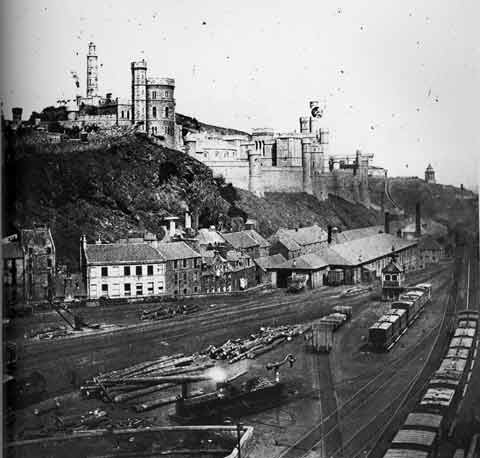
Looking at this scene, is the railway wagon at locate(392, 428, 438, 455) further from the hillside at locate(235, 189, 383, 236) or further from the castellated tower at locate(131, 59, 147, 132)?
the castellated tower at locate(131, 59, 147, 132)

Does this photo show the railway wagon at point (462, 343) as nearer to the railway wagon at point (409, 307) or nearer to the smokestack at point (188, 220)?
the railway wagon at point (409, 307)

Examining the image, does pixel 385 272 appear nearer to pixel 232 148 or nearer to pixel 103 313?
pixel 232 148

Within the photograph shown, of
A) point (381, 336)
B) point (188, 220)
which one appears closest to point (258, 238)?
point (188, 220)

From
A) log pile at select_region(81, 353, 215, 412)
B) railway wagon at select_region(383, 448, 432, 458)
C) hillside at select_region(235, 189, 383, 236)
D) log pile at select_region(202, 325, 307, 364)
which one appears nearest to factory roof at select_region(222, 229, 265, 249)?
hillside at select_region(235, 189, 383, 236)

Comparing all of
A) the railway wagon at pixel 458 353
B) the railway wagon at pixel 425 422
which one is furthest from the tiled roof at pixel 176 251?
Answer: the railway wagon at pixel 458 353

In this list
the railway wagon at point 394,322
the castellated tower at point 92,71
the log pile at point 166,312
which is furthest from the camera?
the railway wagon at point 394,322

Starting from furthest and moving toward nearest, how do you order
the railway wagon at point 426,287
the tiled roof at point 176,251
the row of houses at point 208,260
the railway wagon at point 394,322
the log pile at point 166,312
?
the railway wagon at point 426,287 → the railway wagon at point 394,322 → the tiled roof at point 176,251 → the log pile at point 166,312 → the row of houses at point 208,260

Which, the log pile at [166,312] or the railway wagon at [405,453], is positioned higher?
the log pile at [166,312]
